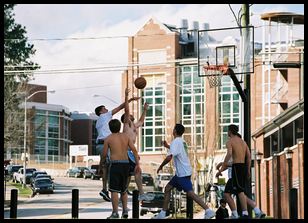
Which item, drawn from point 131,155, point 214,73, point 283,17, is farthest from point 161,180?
point 131,155

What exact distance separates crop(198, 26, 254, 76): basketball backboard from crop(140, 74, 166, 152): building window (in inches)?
2579

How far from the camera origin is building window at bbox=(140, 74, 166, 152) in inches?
3748

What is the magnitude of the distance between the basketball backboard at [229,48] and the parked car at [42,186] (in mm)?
45198

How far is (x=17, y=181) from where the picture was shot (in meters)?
86.9

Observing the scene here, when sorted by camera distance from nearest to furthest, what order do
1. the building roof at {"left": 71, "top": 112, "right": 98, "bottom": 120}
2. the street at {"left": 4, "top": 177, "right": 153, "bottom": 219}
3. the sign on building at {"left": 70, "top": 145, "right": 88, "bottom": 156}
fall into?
the street at {"left": 4, "top": 177, "right": 153, "bottom": 219} < the sign on building at {"left": 70, "top": 145, "right": 88, "bottom": 156} < the building roof at {"left": 71, "top": 112, "right": 98, "bottom": 120}

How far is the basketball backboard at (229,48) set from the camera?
22891 mm

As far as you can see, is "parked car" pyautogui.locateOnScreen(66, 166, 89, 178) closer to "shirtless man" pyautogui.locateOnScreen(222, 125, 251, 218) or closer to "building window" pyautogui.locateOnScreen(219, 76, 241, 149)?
"building window" pyautogui.locateOnScreen(219, 76, 241, 149)

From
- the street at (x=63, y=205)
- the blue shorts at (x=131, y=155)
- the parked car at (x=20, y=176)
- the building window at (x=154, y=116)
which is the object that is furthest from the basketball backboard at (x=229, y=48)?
the building window at (x=154, y=116)

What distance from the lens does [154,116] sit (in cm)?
9588

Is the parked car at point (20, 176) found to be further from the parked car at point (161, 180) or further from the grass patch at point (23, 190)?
the parked car at point (161, 180)

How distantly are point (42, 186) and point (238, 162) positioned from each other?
58083 millimetres

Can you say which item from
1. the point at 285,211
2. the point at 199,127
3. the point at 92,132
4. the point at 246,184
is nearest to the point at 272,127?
the point at 285,211

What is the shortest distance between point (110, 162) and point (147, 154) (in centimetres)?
8108

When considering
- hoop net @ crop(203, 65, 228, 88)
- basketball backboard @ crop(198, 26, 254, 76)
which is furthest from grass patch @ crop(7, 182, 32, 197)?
hoop net @ crop(203, 65, 228, 88)
